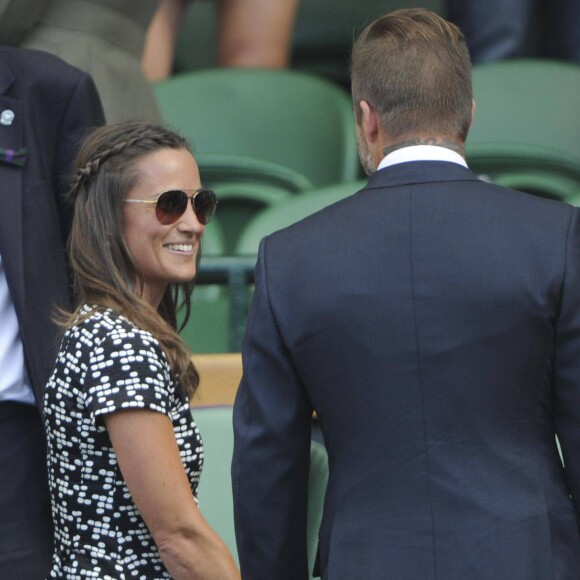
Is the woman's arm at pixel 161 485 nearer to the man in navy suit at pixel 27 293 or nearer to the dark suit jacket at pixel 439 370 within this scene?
the dark suit jacket at pixel 439 370

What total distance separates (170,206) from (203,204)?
0.27 feet

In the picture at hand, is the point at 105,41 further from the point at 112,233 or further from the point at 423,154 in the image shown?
the point at 423,154

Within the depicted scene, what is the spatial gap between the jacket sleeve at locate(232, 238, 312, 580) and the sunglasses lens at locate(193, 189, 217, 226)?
24cm

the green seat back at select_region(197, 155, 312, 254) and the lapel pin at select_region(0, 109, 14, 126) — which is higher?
the lapel pin at select_region(0, 109, 14, 126)

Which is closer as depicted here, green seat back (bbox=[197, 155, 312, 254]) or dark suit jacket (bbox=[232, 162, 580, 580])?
dark suit jacket (bbox=[232, 162, 580, 580])

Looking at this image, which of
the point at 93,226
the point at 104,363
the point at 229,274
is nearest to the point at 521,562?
the point at 104,363

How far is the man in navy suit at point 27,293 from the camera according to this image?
2244 millimetres

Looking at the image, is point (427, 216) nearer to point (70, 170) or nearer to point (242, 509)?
point (242, 509)

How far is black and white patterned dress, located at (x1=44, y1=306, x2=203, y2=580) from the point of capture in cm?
193

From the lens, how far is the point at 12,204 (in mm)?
2311

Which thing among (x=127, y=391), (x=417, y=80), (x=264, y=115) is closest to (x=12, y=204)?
(x=127, y=391)

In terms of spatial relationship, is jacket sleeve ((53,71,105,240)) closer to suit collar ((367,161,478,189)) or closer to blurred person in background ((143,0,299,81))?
suit collar ((367,161,478,189))

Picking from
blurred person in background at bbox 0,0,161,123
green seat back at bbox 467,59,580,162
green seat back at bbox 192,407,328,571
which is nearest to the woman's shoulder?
green seat back at bbox 192,407,328,571

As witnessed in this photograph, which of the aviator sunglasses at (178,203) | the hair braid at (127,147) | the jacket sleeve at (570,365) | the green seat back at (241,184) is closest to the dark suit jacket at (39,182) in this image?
the hair braid at (127,147)
